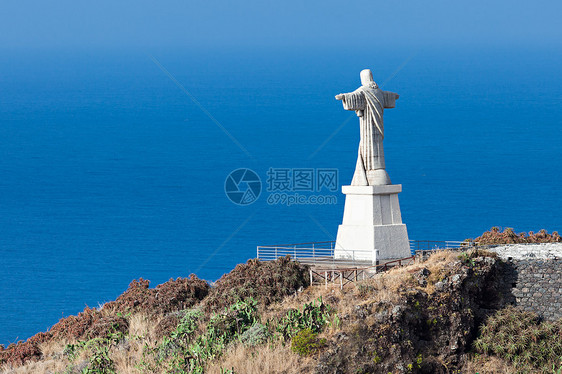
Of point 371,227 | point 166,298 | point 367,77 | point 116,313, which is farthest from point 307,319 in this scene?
point 367,77

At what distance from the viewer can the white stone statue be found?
1390 inches

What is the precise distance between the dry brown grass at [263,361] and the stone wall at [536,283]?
724 cm

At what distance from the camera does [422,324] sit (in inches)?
1182

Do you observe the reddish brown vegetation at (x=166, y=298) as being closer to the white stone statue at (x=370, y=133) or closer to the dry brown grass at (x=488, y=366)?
the white stone statue at (x=370, y=133)

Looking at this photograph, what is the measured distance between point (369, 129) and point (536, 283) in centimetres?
804

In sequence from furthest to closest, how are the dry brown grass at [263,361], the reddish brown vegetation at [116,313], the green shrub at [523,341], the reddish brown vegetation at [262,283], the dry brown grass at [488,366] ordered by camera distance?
the reddish brown vegetation at [116,313], the reddish brown vegetation at [262,283], the green shrub at [523,341], the dry brown grass at [488,366], the dry brown grass at [263,361]

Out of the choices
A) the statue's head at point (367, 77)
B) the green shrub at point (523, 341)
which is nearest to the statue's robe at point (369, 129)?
the statue's head at point (367, 77)

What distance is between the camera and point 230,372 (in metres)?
28.3

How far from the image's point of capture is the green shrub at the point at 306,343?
28.6 meters

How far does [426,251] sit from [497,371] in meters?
5.03

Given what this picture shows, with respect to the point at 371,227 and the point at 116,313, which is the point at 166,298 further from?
the point at 371,227

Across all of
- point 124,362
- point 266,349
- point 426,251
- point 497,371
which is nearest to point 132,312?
point 124,362

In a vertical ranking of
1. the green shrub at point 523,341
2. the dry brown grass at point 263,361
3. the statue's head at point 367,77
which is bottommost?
the dry brown grass at point 263,361

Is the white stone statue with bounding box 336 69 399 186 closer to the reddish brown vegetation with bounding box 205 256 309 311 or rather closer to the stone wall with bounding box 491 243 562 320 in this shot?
the reddish brown vegetation with bounding box 205 256 309 311
